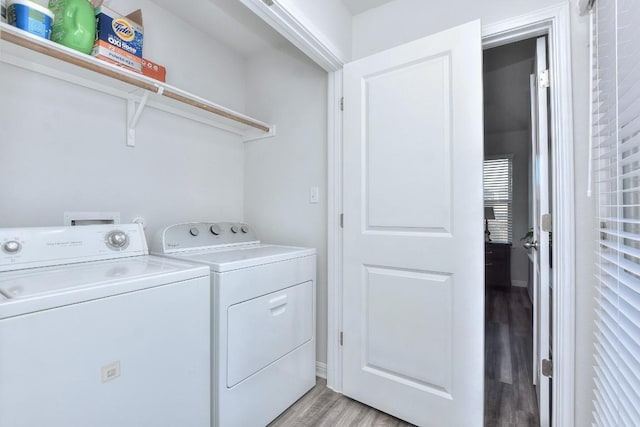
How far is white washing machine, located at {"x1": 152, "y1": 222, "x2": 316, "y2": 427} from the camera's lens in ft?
4.38

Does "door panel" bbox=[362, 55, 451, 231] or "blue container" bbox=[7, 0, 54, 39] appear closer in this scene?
"blue container" bbox=[7, 0, 54, 39]

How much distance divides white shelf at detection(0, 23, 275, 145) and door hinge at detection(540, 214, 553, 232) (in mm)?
1845

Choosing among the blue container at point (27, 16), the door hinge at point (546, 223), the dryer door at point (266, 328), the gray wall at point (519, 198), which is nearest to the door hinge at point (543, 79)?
the door hinge at point (546, 223)

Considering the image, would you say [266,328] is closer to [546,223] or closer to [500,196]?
[546,223]

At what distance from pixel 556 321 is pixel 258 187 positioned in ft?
6.54

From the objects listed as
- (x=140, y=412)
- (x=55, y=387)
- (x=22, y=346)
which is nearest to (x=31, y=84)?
(x=22, y=346)

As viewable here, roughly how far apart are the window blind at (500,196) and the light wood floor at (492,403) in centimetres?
282

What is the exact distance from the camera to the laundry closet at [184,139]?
1.40 metres

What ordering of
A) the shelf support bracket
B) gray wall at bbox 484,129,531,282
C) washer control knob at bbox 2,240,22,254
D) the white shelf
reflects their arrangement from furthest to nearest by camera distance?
gray wall at bbox 484,129,531,282 → the shelf support bracket → the white shelf → washer control knob at bbox 2,240,22,254

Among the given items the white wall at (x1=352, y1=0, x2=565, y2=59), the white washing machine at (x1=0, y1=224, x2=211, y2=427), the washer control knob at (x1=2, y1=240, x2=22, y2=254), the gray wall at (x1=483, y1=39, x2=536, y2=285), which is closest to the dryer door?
the white washing machine at (x1=0, y1=224, x2=211, y2=427)

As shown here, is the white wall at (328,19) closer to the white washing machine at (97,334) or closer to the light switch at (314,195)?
the light switch at (314,195)

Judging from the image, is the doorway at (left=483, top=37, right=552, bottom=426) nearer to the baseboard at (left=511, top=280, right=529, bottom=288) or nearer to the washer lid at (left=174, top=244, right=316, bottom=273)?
the baseboard at (left=511, top=280, right=529, bottom=288)

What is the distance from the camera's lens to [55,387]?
86 centimetres

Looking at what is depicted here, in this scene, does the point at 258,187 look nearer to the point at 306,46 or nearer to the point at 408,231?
the point at 306,46
